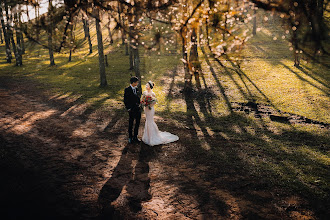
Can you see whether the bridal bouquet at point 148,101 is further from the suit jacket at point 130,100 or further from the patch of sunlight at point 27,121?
the patch of sunlight at point 27,121

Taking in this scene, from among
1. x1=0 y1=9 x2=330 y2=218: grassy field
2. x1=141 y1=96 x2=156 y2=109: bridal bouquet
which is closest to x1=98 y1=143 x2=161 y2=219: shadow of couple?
x1=141 y1=96 x2=156 y2=109: bridal bouquet

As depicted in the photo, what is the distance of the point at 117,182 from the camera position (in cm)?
617

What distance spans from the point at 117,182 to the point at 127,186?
1.15 ft

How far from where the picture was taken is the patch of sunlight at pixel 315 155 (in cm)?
820

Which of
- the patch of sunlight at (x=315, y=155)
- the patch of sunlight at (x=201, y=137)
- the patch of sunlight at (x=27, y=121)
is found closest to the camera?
the patch of sunlight at (x=315, y=155)

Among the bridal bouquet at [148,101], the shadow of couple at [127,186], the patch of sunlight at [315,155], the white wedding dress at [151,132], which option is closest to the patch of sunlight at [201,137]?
the white wedding dress at [151,132]

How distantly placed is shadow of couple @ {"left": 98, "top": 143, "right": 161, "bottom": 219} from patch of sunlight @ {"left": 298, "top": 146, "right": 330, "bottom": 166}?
19.4ft

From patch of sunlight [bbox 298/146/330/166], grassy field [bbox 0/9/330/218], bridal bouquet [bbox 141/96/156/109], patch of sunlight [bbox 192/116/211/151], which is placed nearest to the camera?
grassy field [bbox 0/9/330/218]

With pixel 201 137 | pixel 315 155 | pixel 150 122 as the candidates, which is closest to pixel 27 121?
pixel 150 122

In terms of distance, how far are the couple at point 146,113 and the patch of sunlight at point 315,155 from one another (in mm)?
5310

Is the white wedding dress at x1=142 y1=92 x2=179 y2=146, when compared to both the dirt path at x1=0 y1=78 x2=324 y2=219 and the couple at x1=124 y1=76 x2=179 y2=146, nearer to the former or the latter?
the couple at x1=124 y1=76 x2=179 y2=146

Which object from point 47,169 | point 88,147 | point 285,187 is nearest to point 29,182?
point 47,169

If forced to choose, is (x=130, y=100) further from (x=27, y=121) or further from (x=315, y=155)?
(x=315, y=155)

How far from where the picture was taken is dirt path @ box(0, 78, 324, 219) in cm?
502
